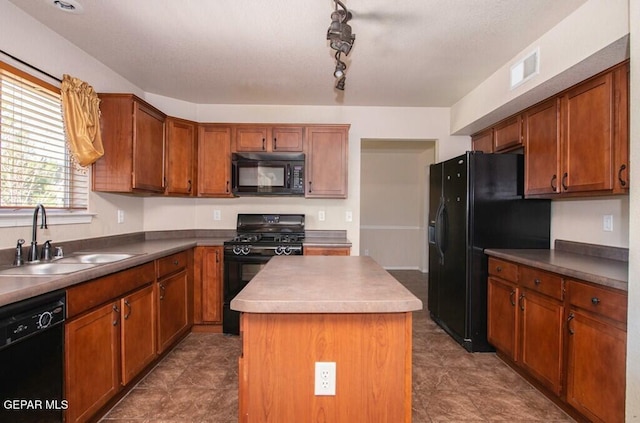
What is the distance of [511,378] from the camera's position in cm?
233

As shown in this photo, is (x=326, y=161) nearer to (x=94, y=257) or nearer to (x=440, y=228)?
(x=440, y=228)

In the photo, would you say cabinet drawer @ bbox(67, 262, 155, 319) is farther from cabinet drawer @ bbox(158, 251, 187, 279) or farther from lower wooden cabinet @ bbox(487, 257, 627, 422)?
lower wooden cabinet @ bbox(487, 257, 627, 422)

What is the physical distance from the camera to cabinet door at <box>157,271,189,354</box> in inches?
96.7

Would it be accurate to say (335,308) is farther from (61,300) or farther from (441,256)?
(441,256)

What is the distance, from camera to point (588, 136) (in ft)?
6.61

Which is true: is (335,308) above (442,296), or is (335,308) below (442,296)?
above

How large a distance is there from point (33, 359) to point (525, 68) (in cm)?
342

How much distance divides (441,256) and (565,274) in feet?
4.37

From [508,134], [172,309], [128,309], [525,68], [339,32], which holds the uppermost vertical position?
[525,68]

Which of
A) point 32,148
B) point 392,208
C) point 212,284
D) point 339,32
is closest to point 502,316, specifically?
point 339,32

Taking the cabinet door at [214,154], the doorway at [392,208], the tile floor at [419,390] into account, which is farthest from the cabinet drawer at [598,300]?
the doorway at [392,208]

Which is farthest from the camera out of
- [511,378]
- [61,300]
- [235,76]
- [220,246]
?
[220,246]

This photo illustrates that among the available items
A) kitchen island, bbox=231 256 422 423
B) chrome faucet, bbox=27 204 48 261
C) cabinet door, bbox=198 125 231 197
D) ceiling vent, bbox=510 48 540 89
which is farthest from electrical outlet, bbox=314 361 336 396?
cabinet door, bbox=198 125 231 197

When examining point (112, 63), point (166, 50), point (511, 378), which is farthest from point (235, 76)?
point (511, 378)
